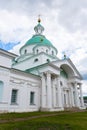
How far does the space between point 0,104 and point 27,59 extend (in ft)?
46.4

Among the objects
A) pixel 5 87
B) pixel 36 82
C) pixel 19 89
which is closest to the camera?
pixel 5 87

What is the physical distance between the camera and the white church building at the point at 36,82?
51.6ft

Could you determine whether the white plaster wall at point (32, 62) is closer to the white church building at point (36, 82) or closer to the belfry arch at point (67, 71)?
the white church building at point (36, 82)

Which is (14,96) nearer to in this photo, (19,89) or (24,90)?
(19,89)

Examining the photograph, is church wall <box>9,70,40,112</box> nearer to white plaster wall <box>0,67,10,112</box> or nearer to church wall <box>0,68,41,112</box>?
church wall <box>0,68,41,112</box>

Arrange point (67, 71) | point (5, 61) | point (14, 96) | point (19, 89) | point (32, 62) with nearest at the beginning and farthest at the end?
point (5, 61) → point (14, 96) → point (19, 89) → point (32, 62) → point (67, 71)

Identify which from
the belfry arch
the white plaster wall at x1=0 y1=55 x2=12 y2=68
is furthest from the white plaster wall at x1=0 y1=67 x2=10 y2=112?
the belfry arch

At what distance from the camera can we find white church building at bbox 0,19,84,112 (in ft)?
51.6

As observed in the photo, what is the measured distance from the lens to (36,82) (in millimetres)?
21109

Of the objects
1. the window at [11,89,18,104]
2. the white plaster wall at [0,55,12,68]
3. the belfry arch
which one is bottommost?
the window at [11,89,18,104]

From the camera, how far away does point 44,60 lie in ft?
81.6

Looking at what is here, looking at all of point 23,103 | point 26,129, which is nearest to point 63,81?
point 23,103

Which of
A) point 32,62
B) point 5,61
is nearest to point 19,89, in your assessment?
point 5,61

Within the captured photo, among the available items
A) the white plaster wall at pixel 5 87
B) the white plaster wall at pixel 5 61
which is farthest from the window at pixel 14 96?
the white plaster wall at pixel 5 61
